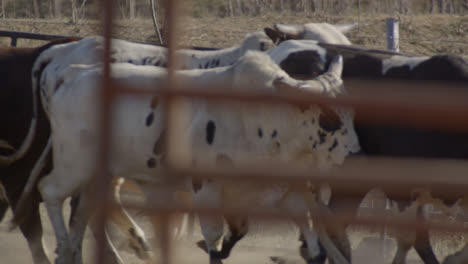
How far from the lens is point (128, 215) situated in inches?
216

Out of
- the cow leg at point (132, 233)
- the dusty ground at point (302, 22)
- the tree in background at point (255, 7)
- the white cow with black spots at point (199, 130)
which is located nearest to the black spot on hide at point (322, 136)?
the white cow with black spots at point (199, 130)

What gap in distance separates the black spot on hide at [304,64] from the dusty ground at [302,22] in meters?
6.05

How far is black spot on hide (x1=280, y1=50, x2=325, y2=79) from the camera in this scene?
4.87m

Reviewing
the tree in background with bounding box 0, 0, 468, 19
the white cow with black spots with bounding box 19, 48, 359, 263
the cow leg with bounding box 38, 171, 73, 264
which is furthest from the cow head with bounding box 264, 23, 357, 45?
the tree in background with bounding box 0, 0, 468, 19

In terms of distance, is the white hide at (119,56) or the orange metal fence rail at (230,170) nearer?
the orange metal fence rail at (230,170)

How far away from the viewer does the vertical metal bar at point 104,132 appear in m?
1.81

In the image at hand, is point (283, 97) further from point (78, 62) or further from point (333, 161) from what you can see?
point (78, 62)

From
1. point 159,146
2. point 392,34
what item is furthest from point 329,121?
point 392,34

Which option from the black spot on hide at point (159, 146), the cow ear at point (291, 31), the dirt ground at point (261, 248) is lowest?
the dirt ground at point (261, 248)

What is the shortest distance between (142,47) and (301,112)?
1.71 meters

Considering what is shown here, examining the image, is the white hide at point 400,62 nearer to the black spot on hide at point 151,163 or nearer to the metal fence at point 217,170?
the black spot on hide at point 151,163

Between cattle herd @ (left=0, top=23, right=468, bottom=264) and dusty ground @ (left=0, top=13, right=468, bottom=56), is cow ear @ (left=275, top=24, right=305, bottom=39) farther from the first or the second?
dusty ground @ (left=0, top=13, right=468, bottom=56)

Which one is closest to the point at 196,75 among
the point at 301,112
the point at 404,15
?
the point at 301,112

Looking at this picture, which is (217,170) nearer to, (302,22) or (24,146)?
(24,146)
